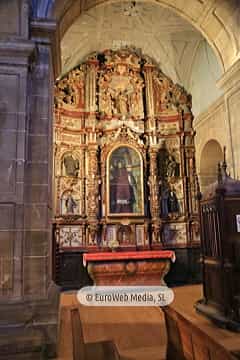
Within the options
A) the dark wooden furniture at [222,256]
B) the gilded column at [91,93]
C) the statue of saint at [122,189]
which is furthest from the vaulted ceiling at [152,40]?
the dark wooden furniture at [222,256]

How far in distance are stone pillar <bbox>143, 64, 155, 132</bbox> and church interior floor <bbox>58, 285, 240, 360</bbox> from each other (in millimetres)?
4902

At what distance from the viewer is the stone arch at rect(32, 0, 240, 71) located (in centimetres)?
517

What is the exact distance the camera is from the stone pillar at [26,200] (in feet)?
10.3

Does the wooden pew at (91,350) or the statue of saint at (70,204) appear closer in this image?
the wooden pew at (91,350)

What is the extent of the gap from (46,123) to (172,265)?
20.6 ft

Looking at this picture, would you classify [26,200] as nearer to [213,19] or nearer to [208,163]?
[213,19]

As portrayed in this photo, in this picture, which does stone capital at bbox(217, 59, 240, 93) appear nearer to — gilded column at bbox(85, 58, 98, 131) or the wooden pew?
gilded column at bbox(85, 58, 98, 131)

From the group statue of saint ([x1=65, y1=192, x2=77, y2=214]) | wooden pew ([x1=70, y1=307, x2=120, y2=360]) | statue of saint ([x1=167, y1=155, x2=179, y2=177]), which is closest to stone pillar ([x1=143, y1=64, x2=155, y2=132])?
statue of saint ([x1=167, y1=155, x2=179, y2=177])

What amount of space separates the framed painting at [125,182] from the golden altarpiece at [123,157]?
3 cm

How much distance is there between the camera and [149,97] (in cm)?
964

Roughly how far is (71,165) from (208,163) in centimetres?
389

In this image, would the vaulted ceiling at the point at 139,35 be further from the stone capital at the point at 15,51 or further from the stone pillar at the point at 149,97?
the stone capital at the point at 15,51

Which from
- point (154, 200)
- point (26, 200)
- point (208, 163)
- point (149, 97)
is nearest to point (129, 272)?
point (154, 200)

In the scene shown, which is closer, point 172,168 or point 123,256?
point 123,256
